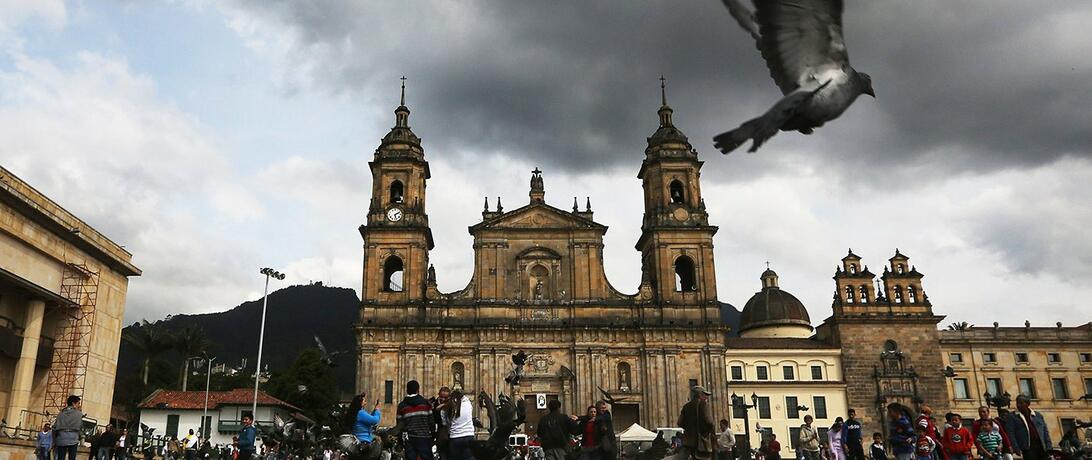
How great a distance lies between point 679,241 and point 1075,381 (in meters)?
28.9

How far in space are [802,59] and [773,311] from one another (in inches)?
2345

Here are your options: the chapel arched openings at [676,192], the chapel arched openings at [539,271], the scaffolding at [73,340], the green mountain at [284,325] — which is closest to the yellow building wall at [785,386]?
the chapel arched openings at [676,192]

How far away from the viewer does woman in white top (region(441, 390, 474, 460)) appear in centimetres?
1143

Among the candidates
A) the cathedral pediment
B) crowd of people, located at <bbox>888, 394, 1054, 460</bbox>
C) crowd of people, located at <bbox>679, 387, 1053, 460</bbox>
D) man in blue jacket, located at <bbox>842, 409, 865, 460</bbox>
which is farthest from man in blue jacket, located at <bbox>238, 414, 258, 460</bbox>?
the cathedral pediment

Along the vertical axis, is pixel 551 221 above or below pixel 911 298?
above

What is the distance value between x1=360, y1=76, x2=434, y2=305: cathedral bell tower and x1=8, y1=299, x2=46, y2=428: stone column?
68.5 feet

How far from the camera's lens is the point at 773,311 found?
62062mm

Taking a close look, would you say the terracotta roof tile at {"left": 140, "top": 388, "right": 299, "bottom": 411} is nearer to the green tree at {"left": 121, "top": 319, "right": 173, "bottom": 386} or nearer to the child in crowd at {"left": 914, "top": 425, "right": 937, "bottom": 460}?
the green tree at {"left": 121, "top": 319, "right": 173, "bottom": 386}

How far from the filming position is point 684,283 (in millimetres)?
50438

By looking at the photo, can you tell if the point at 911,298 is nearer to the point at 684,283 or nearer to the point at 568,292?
the point at 684,283

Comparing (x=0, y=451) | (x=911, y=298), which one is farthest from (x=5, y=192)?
(x=911, y=298)

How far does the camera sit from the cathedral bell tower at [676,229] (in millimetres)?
47812

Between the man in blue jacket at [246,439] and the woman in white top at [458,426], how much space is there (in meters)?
4.81

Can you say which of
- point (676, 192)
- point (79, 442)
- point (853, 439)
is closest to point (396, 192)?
point (676, 192)
